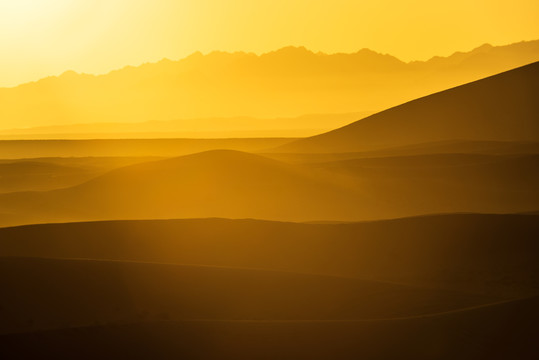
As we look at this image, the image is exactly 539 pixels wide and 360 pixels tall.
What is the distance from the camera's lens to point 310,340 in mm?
13562

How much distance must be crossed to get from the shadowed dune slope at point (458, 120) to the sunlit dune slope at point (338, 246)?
30.2 m

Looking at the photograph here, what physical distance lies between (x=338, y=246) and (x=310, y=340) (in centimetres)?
774

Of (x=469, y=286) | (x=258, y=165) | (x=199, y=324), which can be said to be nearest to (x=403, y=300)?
(x=469, y=286)

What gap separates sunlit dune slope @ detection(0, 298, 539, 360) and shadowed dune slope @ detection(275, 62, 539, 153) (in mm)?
38033

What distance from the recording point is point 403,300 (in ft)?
53.0

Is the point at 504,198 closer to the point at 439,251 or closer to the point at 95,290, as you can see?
the point at 439,251

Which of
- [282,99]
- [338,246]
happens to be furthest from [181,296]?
[282,99]

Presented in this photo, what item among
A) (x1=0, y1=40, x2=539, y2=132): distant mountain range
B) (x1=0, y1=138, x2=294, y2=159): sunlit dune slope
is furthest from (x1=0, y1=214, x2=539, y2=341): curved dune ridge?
(x1=0, y1=40, x2=539, y2=132): distant mountain range

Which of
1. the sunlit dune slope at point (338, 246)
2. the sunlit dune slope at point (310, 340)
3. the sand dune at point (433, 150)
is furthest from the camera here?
the sand dune at point (433, 150)

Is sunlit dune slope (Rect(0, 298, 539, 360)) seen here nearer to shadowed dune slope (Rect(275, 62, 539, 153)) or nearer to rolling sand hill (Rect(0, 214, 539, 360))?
rolling sand hill (Rect(0, 214, 539, 360))

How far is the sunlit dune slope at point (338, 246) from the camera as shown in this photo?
1878 cm

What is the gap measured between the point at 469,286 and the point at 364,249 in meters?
3.94

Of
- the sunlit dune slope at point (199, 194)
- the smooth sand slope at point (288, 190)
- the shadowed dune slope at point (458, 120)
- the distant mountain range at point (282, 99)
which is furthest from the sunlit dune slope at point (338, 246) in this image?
the distant mountain range at point (282, 99)

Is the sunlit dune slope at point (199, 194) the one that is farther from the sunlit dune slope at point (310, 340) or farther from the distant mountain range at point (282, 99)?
the distant mountain range at point (282, 99)
